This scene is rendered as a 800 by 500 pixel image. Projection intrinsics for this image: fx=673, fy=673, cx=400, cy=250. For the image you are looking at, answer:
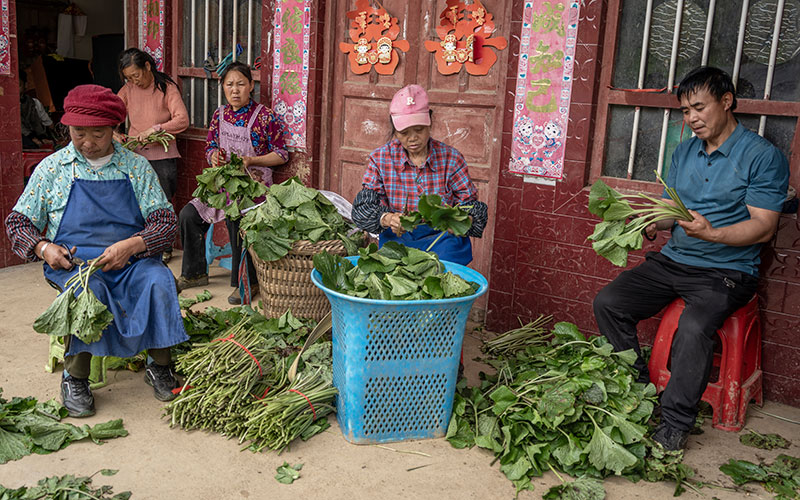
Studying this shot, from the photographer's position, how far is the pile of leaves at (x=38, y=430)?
292 cm

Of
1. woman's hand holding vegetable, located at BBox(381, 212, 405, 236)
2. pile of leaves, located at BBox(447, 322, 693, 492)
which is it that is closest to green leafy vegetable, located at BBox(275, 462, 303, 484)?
pile of leaves, located at BBox(447, 322, 693, 492)

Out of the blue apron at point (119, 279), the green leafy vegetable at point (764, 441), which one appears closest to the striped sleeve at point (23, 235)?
the blue apron at point (119, 279)

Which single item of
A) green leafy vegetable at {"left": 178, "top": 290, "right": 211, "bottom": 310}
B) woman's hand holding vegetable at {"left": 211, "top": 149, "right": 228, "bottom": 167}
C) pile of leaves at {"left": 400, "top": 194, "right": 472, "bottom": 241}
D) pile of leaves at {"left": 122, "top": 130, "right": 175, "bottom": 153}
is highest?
pile of leaves at {"left": 122, "top": 130, "right": 175, "bottom": 153}

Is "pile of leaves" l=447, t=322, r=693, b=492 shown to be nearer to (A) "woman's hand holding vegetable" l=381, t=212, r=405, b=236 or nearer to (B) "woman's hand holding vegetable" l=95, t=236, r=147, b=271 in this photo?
(A) "woman's hand holding vegetable" l=381, t=212, r=405, b=236

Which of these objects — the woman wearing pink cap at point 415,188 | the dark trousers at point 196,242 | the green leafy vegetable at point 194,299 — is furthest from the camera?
the dark trousers at point 196,242

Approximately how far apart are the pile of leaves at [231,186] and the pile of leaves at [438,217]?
1.68 m

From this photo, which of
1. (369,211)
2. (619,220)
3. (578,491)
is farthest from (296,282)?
(578,491)

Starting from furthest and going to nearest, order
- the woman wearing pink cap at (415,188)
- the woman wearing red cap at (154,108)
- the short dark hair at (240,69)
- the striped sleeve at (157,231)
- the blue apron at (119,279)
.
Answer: the woman wearing red cap at (154,108) → the short dark hair at (240,69) → the woman wearing pink cap at (415,188) → the striped sleeve at (157,231) → the blue apron at (119,279)

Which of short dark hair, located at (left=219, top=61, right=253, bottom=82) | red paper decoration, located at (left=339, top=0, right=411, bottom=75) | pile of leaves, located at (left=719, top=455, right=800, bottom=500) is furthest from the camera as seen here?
short dark hair, located at (left=219, top=61, right=253, bottom=82)

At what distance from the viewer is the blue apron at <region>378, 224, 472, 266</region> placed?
366 centimetres

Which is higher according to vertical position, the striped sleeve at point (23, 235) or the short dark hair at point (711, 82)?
the short dark hair at point (711, 82)

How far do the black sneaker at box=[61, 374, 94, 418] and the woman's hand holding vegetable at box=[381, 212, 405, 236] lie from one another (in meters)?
1.71

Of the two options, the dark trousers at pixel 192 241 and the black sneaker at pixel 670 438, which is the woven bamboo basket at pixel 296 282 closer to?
the dark trousers at pixel 192 241

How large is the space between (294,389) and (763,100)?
9.44ft
